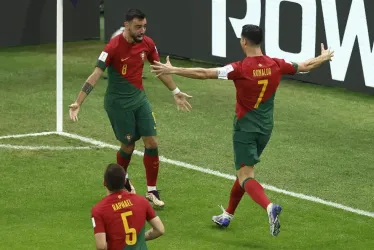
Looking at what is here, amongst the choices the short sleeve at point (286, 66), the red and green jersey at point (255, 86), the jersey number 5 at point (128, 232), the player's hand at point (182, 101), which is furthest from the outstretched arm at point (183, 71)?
the jersey number 5 at point (128, 232)

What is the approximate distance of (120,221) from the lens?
8.27m

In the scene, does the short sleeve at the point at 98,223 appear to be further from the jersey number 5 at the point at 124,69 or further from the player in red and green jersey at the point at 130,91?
the jersey number 5 at the point at 124,69

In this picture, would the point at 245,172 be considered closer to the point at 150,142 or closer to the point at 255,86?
the point at 255,86

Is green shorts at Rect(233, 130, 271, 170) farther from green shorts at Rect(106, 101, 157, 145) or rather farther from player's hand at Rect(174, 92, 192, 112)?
green shorts at Rect(106, 101, 157, 145)

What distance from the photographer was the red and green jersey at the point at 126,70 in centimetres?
1217

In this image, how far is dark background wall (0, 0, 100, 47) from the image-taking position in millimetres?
24641

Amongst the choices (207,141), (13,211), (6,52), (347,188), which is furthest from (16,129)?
(6,52)

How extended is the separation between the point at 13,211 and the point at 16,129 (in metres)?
4.58

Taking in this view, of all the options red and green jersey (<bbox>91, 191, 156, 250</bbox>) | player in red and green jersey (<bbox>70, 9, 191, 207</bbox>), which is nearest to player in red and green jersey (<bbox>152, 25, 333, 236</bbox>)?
player in red and green jersey (<bbox>70, 9, 191, 207</bbox>)

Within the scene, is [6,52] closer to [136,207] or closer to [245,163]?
[245,163]

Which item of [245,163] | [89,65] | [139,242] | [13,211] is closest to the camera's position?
[139,242]

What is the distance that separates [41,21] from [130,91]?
13.2 metres

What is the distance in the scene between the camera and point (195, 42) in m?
22.6

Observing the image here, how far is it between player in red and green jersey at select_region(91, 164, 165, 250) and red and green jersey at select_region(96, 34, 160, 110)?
395 centimetres
